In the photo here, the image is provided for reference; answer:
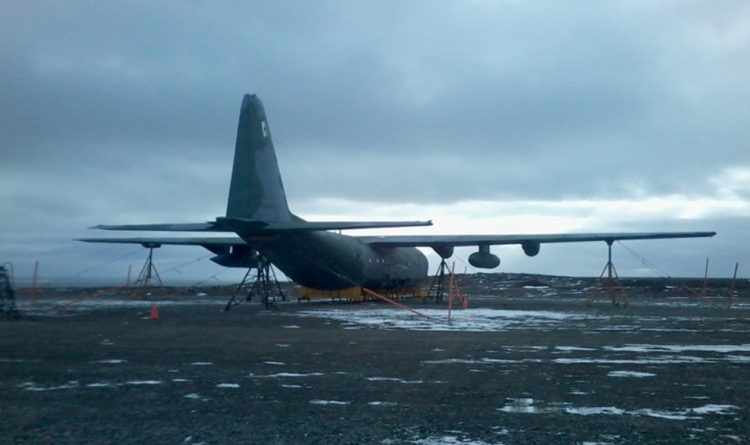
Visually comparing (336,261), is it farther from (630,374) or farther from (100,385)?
(100,385)

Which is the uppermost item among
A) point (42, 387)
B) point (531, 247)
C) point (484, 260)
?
point (531, 247)

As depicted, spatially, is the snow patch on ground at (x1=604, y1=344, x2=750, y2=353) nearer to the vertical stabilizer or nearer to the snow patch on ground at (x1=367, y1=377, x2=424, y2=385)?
the snow patch on ground at (x1=367, y1=377, x2=424, y2=385)

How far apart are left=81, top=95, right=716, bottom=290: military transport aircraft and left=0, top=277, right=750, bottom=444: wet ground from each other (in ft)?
26.8

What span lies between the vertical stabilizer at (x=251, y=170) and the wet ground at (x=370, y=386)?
9240 millimetres

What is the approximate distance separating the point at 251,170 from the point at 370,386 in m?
18.9

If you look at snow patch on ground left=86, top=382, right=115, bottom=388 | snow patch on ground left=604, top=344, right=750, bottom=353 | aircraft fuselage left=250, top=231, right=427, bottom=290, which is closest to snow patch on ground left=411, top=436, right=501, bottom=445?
snow patch on ground left=86, top=382, right=115, bottom=388

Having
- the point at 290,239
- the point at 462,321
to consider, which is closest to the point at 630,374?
the point at 462,321

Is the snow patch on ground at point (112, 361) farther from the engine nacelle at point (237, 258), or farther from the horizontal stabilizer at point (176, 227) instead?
the engine nacelle at point (237, 258)

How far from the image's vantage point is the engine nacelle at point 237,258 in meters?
34.8

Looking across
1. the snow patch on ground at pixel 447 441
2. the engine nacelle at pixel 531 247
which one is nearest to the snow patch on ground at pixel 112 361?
the snow patch on ground at pixel 447 441

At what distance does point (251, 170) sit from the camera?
93.8 feet

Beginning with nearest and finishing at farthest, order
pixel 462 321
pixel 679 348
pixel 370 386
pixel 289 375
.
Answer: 1. pixel 370 386
2. pixel 289 375
3. pixel 679 348
4. pixel 462 321

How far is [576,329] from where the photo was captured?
20.8 m

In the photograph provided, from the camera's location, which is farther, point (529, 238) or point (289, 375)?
point (529, 238)
